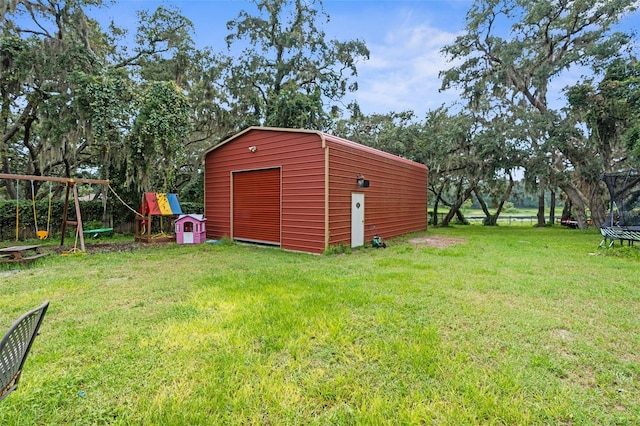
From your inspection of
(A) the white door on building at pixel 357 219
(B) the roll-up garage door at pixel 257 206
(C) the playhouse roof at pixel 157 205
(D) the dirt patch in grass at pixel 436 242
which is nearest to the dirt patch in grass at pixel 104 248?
(C) the playhouse roof at pixel 157 205

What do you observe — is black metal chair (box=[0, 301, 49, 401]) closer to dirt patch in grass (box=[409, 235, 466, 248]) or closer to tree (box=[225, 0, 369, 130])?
dirt patch in grass (box=[409, 235, 466, 248])

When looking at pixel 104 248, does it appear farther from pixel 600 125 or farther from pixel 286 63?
pixel 600 125

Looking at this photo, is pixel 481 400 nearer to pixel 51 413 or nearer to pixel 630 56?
pixel 51 413

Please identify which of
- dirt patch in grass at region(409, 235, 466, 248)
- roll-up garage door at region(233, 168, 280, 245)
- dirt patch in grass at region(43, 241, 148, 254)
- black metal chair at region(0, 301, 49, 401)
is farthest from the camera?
dirt patch in grass at region(409, 235, 466, 248)

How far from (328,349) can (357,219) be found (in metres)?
5.59

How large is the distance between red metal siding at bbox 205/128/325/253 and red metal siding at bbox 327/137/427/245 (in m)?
0.33

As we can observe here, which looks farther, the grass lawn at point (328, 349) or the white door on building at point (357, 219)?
the white door on building at point (357, 219)

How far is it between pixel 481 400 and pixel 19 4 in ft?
46.1

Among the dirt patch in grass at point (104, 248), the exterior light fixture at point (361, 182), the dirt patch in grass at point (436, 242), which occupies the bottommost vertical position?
the dirt patch in grass at point (436, 242)

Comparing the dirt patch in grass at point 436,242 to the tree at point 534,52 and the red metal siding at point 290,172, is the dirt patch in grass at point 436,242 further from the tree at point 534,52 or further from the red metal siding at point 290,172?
the tree at point 534,52

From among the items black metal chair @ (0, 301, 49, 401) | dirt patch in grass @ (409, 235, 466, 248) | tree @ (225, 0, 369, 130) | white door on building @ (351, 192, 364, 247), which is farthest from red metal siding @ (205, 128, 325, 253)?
black metal chair @ (0, 301, 49, 401)

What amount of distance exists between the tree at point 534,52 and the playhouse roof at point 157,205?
40.0 feet

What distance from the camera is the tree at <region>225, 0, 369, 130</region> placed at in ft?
42.3

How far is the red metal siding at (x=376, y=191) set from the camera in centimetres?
698
